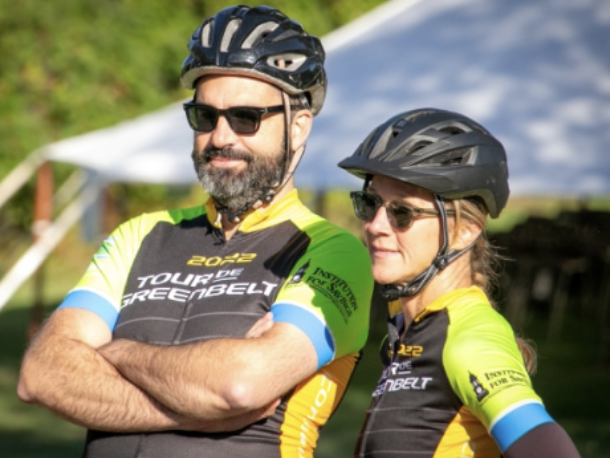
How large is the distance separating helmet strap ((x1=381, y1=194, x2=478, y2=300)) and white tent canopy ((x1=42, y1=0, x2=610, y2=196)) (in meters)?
5.08

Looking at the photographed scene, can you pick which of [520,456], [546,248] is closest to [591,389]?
[546,248]

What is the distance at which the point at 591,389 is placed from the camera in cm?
955

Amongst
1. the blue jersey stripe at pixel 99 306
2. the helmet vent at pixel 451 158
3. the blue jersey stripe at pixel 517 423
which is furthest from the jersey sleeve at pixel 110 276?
the blue jersey stripe at pixel 517 423

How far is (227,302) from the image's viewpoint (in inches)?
115

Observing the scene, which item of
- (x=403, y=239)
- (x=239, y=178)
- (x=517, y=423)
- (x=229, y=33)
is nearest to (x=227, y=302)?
(x=239, y=178)

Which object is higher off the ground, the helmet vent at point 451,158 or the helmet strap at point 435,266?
the helmet vent at point 451,158

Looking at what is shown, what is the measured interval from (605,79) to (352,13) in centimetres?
1737

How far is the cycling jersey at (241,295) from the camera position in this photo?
283 centimetres

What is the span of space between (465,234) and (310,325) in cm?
48

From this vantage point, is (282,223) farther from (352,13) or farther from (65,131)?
(352,13)

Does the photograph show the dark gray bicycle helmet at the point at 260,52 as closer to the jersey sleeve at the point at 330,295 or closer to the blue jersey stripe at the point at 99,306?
the jersey sleeve at the point at 330,295

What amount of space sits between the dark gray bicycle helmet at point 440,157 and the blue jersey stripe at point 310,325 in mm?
409

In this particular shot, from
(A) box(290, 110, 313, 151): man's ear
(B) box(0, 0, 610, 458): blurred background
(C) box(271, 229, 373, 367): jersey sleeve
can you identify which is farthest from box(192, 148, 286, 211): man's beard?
(B) box(0, 0, 610, 458): blurred background

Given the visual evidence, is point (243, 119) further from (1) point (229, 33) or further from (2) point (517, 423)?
(2) point (517, 423)
